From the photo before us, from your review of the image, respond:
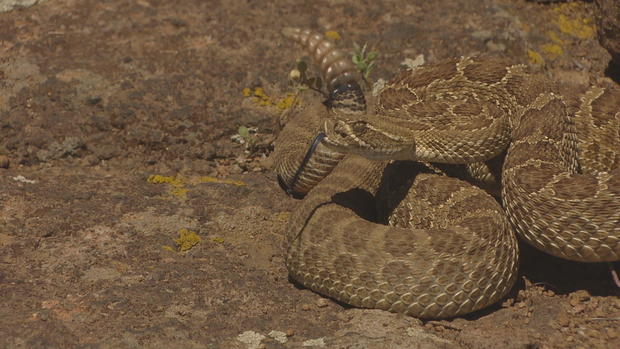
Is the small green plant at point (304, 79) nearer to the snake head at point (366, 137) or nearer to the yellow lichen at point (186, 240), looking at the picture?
the snake head at point (366, 137)

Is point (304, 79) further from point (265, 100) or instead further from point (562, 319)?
point (562, 319)

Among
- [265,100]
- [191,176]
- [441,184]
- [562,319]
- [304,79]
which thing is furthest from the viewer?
[304,79]

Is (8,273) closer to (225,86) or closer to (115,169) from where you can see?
(115,169)

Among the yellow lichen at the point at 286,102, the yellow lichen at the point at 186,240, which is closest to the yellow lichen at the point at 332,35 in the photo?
the yellow lichen at the point at 286,102

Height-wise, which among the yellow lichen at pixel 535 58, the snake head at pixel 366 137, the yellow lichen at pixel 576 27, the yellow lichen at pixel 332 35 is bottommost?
the snake head at pixel 366 137

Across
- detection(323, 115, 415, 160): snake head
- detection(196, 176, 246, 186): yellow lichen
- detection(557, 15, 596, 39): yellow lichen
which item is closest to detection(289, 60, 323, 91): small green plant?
detection(196, 176, 246, 186): yellow lichen

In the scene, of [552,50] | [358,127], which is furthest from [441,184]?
[552,50]

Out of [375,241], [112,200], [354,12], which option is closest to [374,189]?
[375,241]
